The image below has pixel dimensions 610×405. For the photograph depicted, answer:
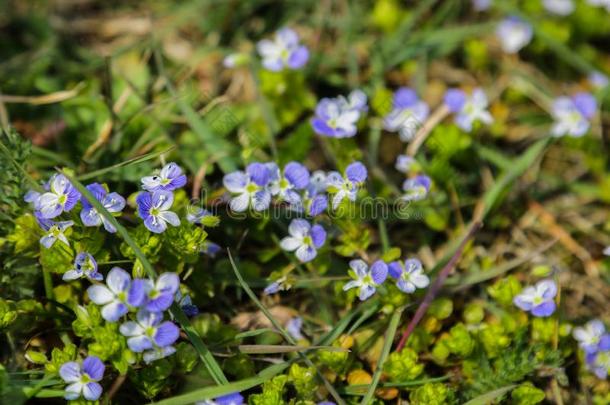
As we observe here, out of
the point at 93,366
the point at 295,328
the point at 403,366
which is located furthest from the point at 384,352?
the point at 93,366

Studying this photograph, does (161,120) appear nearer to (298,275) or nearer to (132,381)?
(298,275)

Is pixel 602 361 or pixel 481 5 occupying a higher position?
pixel 481 5

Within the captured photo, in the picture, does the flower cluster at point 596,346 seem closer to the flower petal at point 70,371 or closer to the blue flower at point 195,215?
the blue flower at point 195,215

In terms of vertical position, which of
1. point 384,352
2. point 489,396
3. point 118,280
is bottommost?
point 489,396

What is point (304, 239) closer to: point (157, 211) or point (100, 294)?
point (157, 211)

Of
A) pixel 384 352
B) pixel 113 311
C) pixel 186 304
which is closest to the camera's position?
pixel 113 311

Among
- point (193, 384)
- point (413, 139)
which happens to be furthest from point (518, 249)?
point (193, 384)

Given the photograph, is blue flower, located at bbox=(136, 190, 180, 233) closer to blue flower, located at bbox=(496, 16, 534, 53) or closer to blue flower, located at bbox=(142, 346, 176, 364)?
blue flower, located at bbox=(142, 346, 176, 364)
